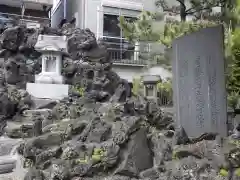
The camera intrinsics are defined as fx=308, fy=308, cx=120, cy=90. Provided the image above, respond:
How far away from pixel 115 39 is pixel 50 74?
7427 mm

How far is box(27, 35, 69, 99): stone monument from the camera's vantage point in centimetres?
1144

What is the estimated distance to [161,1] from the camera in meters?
14.5

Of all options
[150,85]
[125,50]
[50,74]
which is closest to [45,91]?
[50,74]

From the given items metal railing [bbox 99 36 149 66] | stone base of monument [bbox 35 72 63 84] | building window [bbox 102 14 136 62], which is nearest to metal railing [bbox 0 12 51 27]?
building window [bbox 102 14 136 62]

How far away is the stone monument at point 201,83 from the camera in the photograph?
5.44 metres

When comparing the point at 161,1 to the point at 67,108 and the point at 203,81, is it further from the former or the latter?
the point at 203,81

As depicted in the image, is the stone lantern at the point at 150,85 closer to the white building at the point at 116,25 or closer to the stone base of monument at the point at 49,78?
the stone base of monument at the point at 49,78

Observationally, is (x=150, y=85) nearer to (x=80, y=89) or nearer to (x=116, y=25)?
(x=80, y=89)

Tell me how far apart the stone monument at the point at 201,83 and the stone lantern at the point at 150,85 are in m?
4.95

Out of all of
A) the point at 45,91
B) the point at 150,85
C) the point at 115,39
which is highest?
the point at 115,39

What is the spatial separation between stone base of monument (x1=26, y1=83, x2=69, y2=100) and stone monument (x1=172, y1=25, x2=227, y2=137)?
649cm

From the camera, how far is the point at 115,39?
728 inches

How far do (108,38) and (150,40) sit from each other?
224 inches

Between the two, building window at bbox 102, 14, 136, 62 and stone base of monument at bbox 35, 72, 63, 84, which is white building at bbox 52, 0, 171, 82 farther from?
stone base of monument at bbox 35, 72, 63, 84
